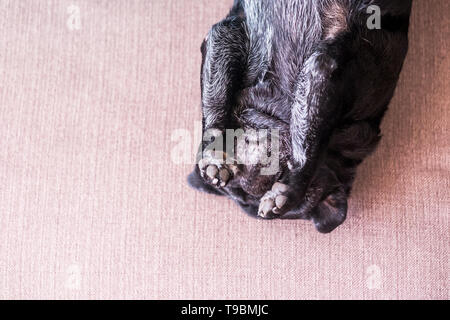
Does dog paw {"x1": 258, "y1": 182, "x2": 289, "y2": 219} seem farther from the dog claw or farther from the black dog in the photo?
the dog claw

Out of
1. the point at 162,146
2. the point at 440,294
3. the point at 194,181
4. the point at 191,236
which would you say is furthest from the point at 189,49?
the point at 440,294

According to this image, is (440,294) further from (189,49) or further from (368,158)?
(189,49)

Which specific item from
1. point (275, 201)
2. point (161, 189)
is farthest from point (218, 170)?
point (161, 189)

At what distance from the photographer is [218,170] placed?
1.42 meters

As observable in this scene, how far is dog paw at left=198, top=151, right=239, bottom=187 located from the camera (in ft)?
4.66

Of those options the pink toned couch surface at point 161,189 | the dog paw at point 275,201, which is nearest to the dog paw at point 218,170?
the dog paw at point 275,201

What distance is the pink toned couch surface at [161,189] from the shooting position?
1.77 m

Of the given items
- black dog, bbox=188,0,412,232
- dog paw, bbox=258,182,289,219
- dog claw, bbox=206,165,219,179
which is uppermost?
black dog, bbox=188,0,412,232

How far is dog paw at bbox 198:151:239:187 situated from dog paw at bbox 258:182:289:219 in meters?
0.12

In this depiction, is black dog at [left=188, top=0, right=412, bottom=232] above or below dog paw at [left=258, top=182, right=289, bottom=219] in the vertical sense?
above

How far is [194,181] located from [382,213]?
68 cm

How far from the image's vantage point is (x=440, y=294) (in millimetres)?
1743

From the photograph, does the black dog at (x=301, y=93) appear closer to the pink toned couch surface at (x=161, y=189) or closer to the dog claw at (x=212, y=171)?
the dog claw at (x=212, y=171)

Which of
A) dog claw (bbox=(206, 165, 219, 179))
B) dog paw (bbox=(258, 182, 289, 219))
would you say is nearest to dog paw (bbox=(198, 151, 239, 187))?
dog claw (bbox=(206, 165, 219, 179))
